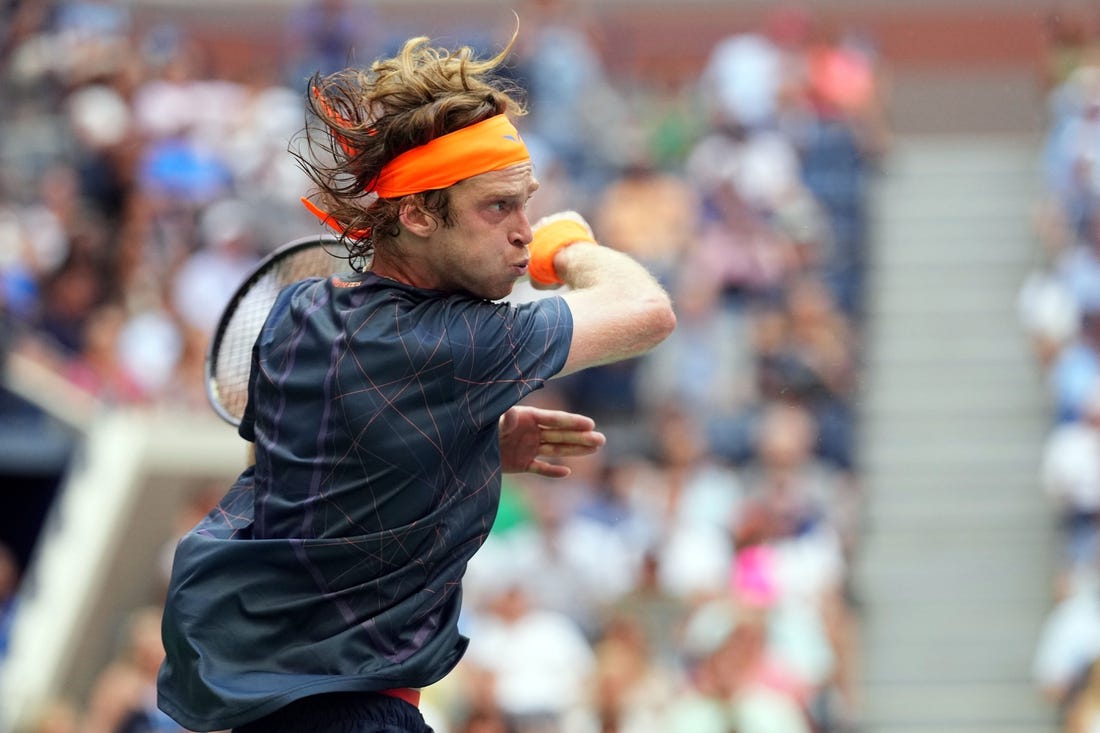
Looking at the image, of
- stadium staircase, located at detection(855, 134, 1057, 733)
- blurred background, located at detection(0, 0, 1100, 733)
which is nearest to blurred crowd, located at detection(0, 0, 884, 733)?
blurred background, located at detection(0, 0, 1100, 733)

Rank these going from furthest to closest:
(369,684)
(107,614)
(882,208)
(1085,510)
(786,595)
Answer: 1. (882,208)
2. (107,614)
3. (1085,510)
4. (786,595)
5. (369,684)

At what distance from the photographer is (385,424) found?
2.63 metres

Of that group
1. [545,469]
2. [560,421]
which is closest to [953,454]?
[545,469]

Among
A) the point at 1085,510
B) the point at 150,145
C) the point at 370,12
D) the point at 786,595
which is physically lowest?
the point at 786,595

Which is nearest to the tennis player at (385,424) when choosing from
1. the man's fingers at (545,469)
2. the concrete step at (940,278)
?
the man's fingers at (545,469)

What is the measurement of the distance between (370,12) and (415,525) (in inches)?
504

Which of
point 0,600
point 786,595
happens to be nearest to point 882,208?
point 786,595

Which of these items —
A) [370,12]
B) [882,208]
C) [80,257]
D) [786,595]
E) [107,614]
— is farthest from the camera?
[370,12]

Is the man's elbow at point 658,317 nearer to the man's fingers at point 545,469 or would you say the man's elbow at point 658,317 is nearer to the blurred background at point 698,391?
the man's fingers at point 545,469

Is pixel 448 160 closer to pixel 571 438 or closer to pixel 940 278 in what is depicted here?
pixel 571 438

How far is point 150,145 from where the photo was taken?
11820mm

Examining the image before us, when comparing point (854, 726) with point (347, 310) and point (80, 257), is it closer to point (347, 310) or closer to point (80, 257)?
point (80, 257)

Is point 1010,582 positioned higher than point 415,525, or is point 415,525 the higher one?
point 1010,582

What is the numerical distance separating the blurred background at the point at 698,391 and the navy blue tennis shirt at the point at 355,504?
4283mm
